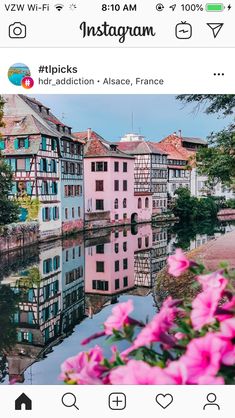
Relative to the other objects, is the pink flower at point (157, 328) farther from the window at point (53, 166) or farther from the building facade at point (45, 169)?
the window at point (53, 166)

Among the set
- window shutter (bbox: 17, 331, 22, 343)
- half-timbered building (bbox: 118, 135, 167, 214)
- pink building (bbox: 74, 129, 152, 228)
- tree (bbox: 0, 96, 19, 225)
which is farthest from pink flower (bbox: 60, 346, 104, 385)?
half-timbered building (bbox: 118, 135, 167, 214)

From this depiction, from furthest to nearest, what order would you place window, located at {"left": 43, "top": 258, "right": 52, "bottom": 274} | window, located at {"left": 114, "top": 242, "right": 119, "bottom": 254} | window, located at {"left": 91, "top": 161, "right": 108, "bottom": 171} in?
1. window, located at {"left": 91, "top": 161, "right": 108, "bottom": 171}
2. window, located at {"left": 114, "top": 242, "right": 119, "bottom": 254}
3. window, located at {"left": 43, "top": 258, "right": 52, "bottom": 274}

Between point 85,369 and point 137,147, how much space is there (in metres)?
14.3

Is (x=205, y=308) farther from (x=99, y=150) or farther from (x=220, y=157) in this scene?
(x=99, y=150)

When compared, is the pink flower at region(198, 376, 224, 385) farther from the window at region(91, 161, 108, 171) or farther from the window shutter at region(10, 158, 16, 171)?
the window at region(91, 161, 108, 171)
